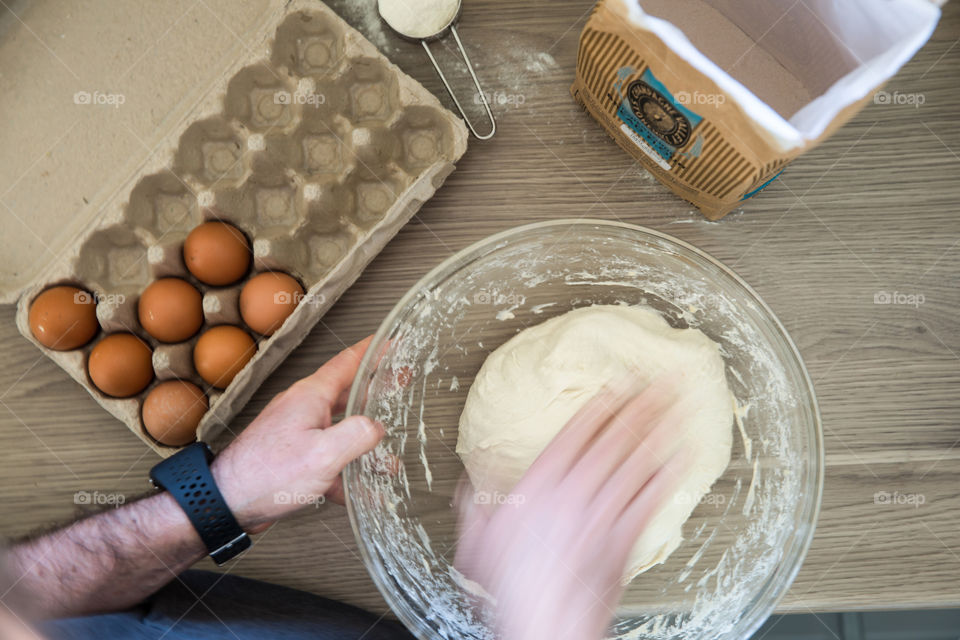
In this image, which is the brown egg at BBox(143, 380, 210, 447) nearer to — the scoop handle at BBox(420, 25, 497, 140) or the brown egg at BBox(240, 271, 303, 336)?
the brown egg at BBox(240, 271, 303, 336)

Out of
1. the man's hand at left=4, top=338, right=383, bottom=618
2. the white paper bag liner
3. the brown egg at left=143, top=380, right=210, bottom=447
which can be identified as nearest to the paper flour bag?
the white paper bag liner

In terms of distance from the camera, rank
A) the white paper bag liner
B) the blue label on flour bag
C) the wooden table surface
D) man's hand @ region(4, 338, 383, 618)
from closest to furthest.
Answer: the white paper bag liner → the blue label on flour bag → man's hand @ region(4, 338, 383, 618) → the wooden table surface

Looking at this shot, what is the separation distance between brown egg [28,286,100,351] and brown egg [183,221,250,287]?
0.61 ft

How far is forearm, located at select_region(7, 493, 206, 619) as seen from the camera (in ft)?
3.27

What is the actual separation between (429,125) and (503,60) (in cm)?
18

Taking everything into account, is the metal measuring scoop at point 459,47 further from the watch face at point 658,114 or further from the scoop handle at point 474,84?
the watch face at point 658,114

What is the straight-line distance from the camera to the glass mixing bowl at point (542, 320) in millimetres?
978

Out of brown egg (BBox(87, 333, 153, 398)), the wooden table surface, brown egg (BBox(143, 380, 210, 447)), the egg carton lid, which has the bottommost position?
the wooden table surface

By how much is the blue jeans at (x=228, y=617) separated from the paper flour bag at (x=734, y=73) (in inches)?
35.6

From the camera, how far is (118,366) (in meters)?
1.04

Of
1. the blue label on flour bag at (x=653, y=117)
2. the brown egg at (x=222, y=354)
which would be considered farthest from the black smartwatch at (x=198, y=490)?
the blue label on flour bag at (x=653, y=117)

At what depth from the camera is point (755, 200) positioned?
1.10 metres

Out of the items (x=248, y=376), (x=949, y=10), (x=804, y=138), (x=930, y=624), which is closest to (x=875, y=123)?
(x=949, y=10)

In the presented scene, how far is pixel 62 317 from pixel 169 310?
6.7 inches
